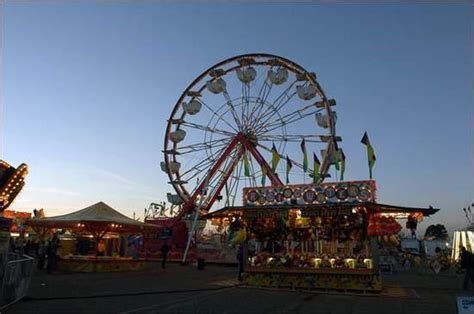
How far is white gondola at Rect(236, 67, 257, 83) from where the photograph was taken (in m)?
28.7

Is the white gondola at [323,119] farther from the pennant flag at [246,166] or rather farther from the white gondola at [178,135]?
the white gondola at [178,135]

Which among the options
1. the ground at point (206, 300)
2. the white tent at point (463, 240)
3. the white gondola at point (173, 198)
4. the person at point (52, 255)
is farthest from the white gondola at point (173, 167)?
the white tent at point (463, 240)

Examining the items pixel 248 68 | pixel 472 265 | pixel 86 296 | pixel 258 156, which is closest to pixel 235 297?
pixel 86 296

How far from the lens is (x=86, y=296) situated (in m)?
12.1

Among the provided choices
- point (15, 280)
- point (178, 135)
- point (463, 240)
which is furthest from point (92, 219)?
point (463, 240)

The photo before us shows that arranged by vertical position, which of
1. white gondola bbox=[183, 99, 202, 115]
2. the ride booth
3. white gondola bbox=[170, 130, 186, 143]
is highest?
white gondola bbox=[183, 99, 202, 115]

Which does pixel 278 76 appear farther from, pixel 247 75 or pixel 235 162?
pixel 235 162

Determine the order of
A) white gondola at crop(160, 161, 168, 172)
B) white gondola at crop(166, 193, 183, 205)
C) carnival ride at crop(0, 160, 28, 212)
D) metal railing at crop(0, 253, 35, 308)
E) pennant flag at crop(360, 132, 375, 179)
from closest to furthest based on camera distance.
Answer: metal railing at crop(0, 253, 35, 308) < pennant flag at crop(360, 132, 375, 179) < carnival ride at crop(0, 160, 28, 212) < white gondola at crop(160, 161, 168, 172) < white gondola at crop(166, 193, 183, 205)

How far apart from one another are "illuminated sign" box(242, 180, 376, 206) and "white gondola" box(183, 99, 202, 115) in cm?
1357

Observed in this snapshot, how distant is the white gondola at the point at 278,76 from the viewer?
28.0 metres

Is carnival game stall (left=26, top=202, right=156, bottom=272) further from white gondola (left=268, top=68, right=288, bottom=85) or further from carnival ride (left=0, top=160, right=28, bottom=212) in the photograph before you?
white gondola (left=268, top=68, right=288, bottom=85)

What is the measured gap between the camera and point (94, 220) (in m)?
22.0

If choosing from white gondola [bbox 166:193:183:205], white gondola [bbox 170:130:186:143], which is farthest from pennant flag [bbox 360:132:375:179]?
white gondola [bbox 166:193:183:205]

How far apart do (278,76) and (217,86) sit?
4200 millimetres
